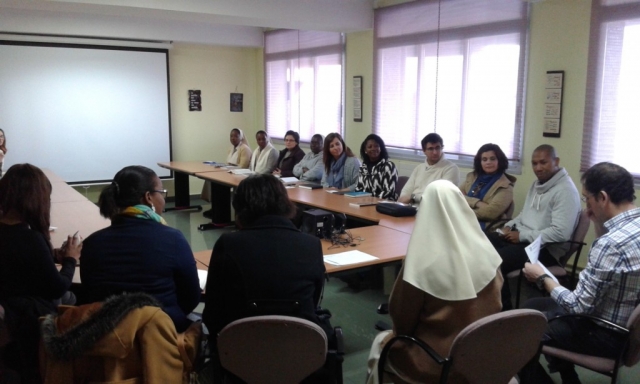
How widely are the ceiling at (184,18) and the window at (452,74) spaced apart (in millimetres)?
628

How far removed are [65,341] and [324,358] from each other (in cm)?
85

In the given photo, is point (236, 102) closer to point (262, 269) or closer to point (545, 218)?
point (545, 218)

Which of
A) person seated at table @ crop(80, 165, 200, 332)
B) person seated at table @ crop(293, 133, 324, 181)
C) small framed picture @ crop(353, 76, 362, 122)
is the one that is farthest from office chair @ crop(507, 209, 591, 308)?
small framed picture @ crop(353, 76, 362, 122)

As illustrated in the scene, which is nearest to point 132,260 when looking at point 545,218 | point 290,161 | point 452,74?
point 545,218

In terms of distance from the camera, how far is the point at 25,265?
7.13ft

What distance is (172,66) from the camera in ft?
27.0

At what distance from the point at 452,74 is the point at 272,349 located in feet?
14.0

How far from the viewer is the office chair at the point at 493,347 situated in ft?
5.94

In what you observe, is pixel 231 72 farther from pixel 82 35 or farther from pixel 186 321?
pixel 186 321

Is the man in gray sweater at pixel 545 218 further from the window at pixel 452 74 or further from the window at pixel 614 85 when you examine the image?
the window at pixel 452 74

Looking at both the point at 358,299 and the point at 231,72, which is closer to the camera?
the point at 358,299

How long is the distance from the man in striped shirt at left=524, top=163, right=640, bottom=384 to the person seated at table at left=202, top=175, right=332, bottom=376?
3.60 feet

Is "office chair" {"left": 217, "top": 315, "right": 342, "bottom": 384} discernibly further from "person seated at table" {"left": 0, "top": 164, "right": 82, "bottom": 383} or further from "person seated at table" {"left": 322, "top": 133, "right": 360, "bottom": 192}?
"person seated at table" {"left": 322, "top": 133, "right": 360, "bottom": 192}

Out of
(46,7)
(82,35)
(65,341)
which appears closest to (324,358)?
(65,341)
